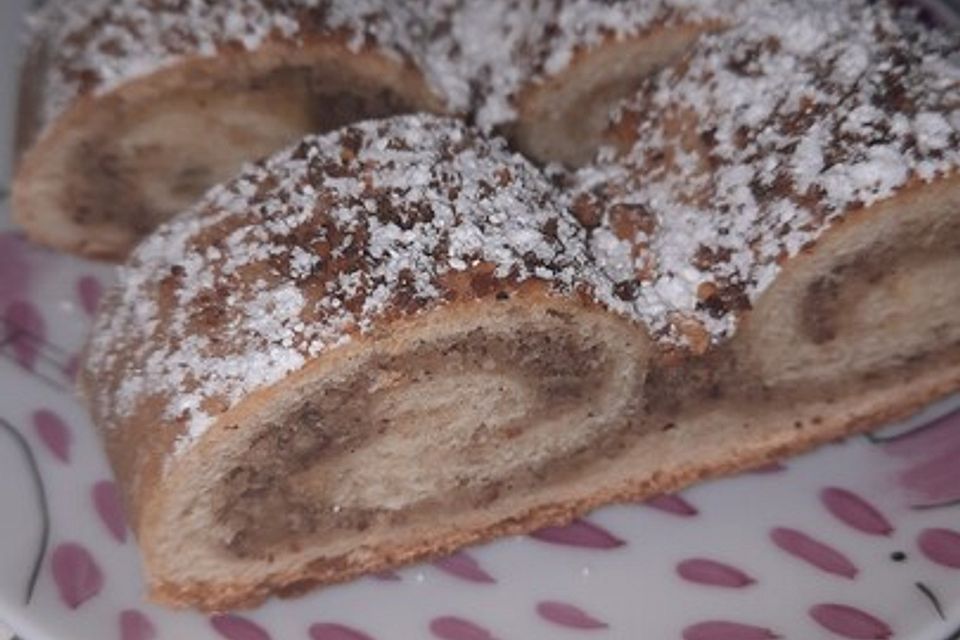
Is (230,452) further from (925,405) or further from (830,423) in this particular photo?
(925,405)

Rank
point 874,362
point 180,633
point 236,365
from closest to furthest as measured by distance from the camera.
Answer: point 236,365
point 180,633
point 874,362

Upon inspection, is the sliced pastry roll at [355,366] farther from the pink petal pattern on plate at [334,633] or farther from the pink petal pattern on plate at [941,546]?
the pink petal pattern on plate at [941,546]

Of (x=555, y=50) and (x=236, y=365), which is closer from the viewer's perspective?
(x=236, y=365)

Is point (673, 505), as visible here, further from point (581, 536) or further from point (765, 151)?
point (765, 151)

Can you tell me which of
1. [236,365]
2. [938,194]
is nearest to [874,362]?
[938,194]

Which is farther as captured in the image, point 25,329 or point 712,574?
point 25,329

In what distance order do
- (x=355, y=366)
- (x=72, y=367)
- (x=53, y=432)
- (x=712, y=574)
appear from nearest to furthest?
(x=355, y=366) < (x=712, y=574) < (x=53, y=432) < (x=72, y=367)

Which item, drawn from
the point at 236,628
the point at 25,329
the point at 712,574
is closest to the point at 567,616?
the point at 712,574
